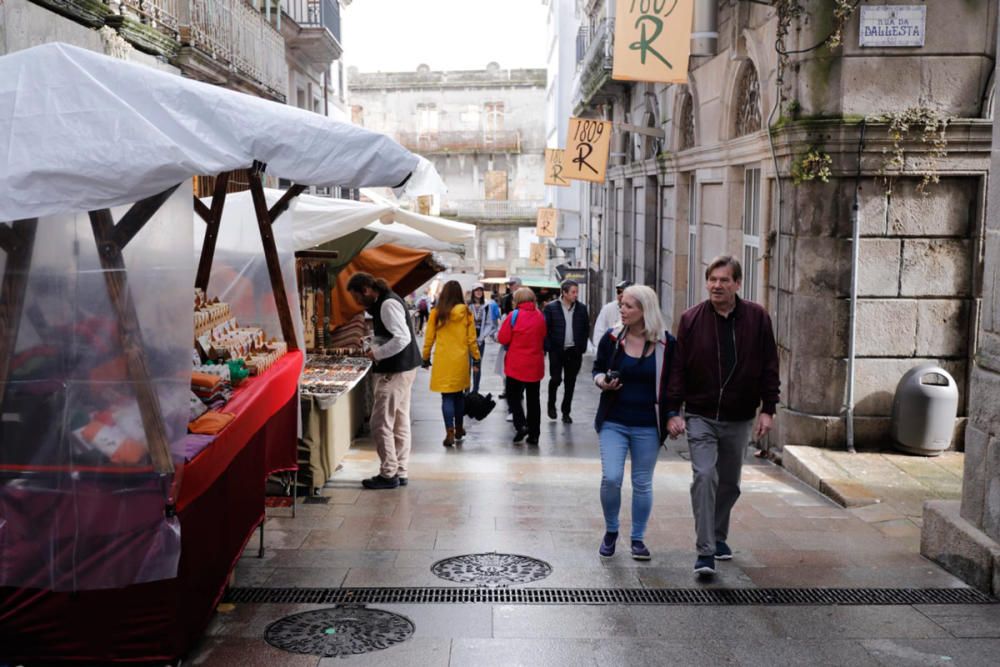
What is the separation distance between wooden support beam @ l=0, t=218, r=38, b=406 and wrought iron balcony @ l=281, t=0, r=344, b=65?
19.2m

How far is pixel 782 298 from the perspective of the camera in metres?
10.7

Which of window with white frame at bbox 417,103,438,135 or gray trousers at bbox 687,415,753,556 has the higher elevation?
window with white frame at bbox 417,103,438,135

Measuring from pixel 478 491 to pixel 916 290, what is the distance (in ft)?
14.1

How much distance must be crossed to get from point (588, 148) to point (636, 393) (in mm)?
12448

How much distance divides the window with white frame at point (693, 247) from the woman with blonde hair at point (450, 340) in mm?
5713

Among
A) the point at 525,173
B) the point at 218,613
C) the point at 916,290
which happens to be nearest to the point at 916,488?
the point at 916,290

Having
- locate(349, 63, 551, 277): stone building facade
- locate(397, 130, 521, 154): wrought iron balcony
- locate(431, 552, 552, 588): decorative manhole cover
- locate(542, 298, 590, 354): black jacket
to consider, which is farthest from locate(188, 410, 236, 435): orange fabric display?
locate(397, 130, 521, 154): wrought iron balcony

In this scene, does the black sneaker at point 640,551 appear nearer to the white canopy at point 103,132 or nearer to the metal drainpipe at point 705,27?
the white canopy at point 103,132

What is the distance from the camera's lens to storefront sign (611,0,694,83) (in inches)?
475

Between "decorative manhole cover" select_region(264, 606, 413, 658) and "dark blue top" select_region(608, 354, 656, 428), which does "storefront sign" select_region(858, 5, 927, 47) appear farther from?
"decorative manhole cover" select_region(264, 606, 413, 658)

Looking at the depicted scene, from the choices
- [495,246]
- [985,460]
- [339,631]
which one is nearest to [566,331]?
[985,460]

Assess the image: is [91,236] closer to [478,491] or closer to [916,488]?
[478,491]

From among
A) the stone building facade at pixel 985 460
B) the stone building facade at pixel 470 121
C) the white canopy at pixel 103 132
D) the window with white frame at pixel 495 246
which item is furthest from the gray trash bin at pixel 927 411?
the stone building facade at pixel 470 121

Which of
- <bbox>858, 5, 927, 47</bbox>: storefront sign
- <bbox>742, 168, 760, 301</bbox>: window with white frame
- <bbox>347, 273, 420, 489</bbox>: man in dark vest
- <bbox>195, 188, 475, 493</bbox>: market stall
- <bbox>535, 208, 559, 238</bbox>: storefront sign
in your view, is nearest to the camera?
<bbox>195, 188, 475, 493</bbox>: market stall
